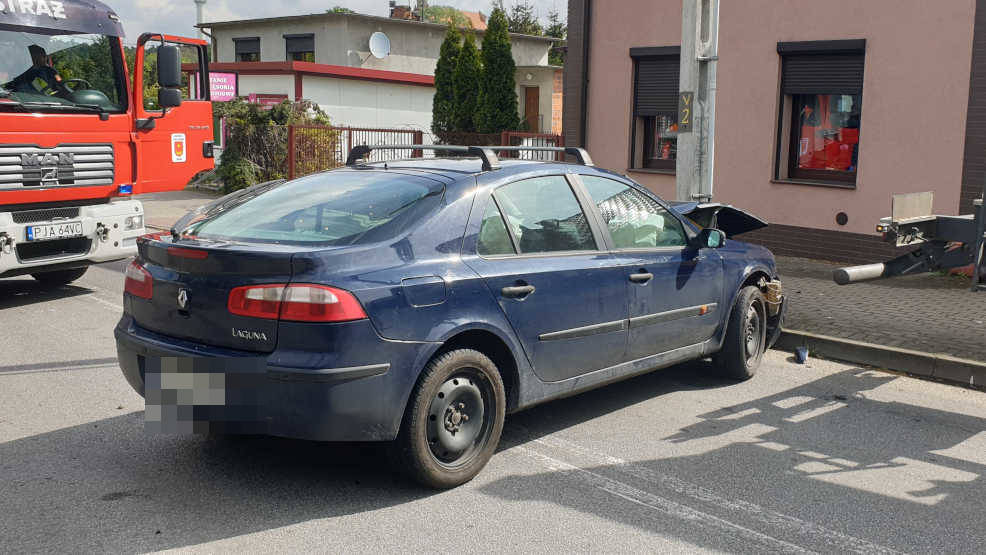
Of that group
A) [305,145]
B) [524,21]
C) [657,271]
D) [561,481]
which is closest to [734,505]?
[561,481]

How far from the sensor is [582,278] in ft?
17.2

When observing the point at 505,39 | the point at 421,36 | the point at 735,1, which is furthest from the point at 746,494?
the point at 421,36

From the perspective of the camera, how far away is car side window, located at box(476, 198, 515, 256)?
4.86 meters

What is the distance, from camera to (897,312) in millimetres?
9102

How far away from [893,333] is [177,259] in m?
6.08

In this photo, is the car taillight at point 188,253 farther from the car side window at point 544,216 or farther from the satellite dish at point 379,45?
the satellite dish at point 379,45

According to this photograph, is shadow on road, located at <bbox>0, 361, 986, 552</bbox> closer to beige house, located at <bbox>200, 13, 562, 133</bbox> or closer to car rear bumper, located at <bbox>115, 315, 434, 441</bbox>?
car rear bumper, located at <bbox>115, 315, 434, 441</bbox>

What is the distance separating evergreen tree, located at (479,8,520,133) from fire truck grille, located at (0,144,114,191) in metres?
14.4

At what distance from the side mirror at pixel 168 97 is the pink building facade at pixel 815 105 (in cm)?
747

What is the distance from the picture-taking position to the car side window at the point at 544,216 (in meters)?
5.09

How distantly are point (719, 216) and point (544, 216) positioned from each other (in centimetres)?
287

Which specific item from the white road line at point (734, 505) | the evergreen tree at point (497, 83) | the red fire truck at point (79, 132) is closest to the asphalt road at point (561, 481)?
the white road line at point (734, 505)

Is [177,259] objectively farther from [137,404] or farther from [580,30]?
[580,30]

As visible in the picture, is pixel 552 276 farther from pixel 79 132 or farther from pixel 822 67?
pixel 822 67
